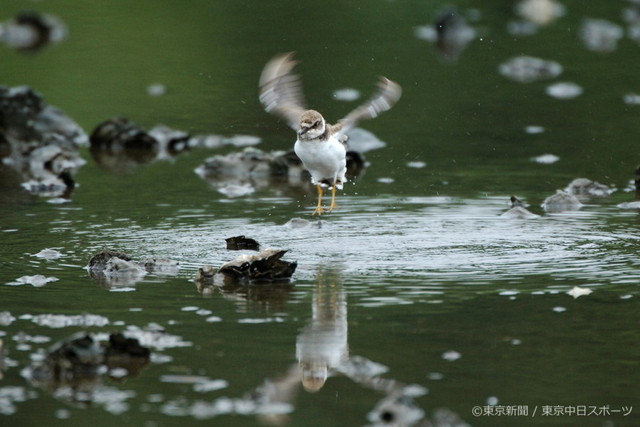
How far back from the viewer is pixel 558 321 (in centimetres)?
714

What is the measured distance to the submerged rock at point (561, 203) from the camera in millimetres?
10734

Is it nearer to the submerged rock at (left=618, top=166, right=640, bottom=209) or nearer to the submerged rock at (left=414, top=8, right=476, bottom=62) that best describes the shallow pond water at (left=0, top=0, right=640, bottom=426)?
the submerged rock at (left=618, top=166, right=640, bottom=209)

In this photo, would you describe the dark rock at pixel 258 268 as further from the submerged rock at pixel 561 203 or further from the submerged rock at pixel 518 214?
the submerged rock at pixel 561 203

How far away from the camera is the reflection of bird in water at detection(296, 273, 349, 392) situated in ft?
20.6

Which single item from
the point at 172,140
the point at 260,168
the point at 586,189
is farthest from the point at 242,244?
the point at 172,140

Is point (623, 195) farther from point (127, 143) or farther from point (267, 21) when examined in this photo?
point (267, 21)

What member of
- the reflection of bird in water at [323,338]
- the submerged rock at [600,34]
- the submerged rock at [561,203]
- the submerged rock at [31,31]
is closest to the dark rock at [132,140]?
the submerged rock at [561,203]

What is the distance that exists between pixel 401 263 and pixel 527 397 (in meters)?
2.90

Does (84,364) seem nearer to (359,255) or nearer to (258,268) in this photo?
(258,268)

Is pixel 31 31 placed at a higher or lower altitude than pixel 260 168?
higher

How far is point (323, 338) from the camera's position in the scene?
6.86 metres

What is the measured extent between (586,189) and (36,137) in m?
7.29

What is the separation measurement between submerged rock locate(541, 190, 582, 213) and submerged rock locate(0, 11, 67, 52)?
12.4 m

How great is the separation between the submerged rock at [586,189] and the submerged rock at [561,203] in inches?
26.2
